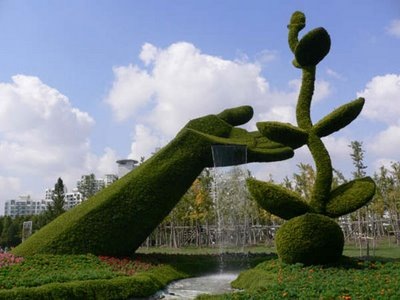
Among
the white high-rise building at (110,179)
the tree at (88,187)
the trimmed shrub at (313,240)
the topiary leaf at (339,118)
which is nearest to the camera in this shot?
the trimmed shrub at (313,240)

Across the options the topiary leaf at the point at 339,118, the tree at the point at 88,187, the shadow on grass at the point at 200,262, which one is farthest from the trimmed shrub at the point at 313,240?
the tree at the point at 88,187

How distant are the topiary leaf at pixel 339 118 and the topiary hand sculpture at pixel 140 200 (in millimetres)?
2207

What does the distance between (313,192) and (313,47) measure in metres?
3.93

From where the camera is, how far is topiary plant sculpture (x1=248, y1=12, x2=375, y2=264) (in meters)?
10.5

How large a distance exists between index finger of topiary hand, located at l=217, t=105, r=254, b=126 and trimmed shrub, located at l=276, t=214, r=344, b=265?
5174 mm

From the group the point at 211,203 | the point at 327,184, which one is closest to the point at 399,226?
the point at 211,203

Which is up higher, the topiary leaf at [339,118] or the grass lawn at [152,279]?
the topiary leaf at [339,118]

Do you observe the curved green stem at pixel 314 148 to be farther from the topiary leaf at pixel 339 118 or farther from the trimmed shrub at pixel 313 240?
the trimmed shrub at pixel 313 240

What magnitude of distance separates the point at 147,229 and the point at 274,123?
4.87 m

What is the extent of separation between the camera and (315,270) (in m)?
10.1

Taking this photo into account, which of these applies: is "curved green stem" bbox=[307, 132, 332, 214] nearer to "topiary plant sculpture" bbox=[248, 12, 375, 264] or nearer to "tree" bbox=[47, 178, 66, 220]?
"topiary plant sculpture" bbox=[248, 12, 375, 264]

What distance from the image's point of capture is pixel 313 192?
11727 millimetres

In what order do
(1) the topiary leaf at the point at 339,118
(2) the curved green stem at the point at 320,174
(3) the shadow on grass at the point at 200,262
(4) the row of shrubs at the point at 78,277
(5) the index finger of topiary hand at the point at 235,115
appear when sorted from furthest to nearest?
1. (5) the index finger of topiary hand at the point at 235,115
2. (3) the shadow on grass at the point at 200,262
3. (1) the topiary leaf at the point at 339,118
4. (2) the curved green stem at the point at 320,174
5. (4) the row of shrubs at the point at 78,277

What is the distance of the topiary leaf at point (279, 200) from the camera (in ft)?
36.9
